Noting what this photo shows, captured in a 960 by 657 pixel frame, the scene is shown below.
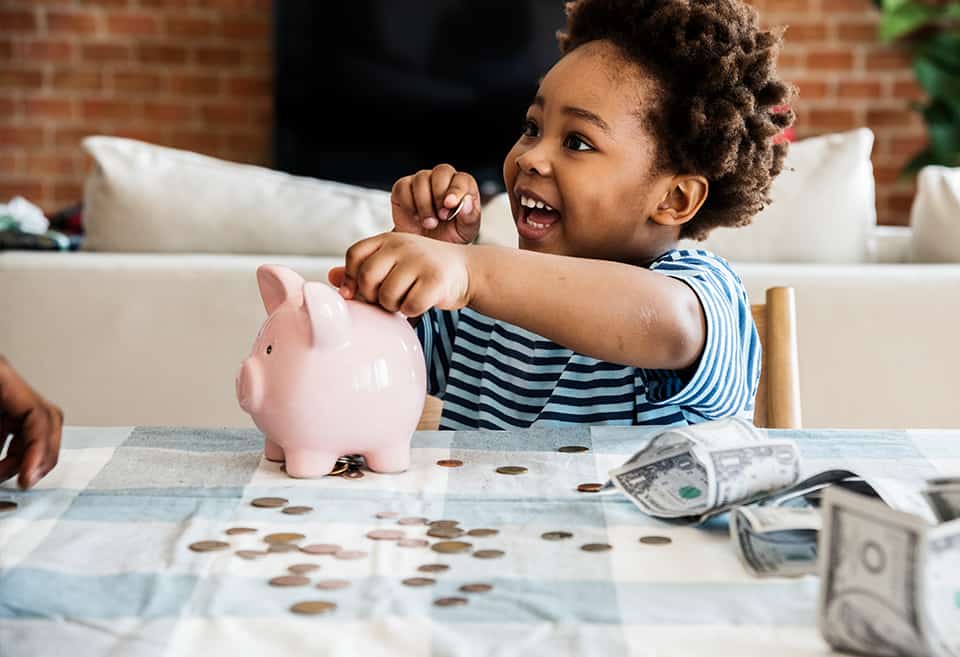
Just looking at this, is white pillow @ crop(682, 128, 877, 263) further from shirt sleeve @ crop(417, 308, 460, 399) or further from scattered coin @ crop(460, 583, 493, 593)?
scattered coin @ crop(460, 583, 493, 593)

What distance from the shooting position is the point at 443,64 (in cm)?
465

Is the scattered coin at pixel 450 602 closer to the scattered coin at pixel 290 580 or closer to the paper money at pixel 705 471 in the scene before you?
the scattered coin at pixel 290 580

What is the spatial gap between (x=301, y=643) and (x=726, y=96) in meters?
0.82

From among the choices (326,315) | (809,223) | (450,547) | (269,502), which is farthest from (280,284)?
(809,223)

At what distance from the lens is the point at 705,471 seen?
0.73 metres

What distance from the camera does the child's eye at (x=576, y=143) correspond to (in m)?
1.21

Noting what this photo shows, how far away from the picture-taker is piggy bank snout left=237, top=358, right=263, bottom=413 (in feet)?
2.80

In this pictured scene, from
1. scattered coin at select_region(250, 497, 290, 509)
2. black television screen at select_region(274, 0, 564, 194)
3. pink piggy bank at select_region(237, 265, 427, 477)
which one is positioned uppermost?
black television screen at select_region(274, 0, 564, 194)

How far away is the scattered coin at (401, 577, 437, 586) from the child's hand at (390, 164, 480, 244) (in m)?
0.59

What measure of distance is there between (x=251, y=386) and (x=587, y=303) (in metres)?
0.26

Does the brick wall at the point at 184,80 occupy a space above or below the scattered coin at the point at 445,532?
above

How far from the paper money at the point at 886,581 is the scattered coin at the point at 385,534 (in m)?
0.24

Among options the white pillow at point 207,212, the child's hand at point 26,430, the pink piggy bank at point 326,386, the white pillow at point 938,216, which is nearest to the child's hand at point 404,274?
the pink piggy bank at point 326,386

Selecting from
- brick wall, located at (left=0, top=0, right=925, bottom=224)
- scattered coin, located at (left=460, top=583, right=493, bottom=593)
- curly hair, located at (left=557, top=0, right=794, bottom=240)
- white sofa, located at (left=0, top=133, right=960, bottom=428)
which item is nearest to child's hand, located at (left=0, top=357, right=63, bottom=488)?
scattered coin, located at (left=460, top=583, right=493, bottom=593)
